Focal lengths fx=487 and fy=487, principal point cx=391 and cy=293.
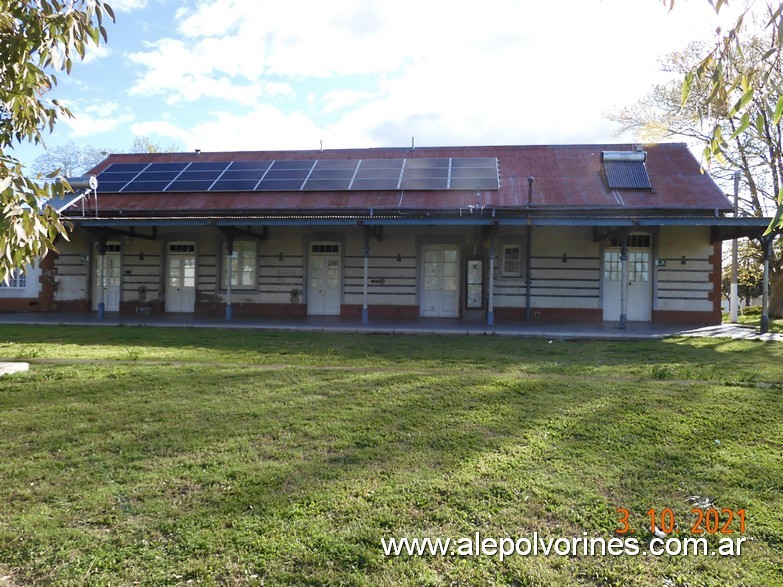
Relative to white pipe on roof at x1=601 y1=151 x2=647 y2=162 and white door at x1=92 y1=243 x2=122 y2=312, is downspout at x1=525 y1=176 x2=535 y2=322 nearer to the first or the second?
white pipe on roof at x1=601 y1=151 x2=647 y2=162

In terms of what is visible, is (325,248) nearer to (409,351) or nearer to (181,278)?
(181,278)

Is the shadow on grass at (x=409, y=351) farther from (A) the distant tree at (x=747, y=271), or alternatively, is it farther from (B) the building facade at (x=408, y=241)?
(A) the distant tree at (x=747, y=271)

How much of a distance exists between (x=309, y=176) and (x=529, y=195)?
7.74m

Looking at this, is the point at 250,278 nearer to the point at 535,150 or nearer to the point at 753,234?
the point at 535,150

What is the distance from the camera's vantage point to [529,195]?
50.5 feet

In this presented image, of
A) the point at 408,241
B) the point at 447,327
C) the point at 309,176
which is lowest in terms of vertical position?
the point at 447,327

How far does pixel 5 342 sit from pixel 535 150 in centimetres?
1706

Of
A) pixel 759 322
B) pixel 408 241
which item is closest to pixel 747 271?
pixel 759 322

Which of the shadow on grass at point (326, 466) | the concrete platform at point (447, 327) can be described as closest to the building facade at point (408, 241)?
the concrete platform at point (447, 327)

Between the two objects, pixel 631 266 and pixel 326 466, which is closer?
pixel 326 466

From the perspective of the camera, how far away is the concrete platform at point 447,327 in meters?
11.7

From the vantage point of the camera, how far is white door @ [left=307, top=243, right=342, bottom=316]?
16344mm

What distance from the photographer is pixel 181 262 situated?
55.7 ft

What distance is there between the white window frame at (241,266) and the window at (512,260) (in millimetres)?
8312
